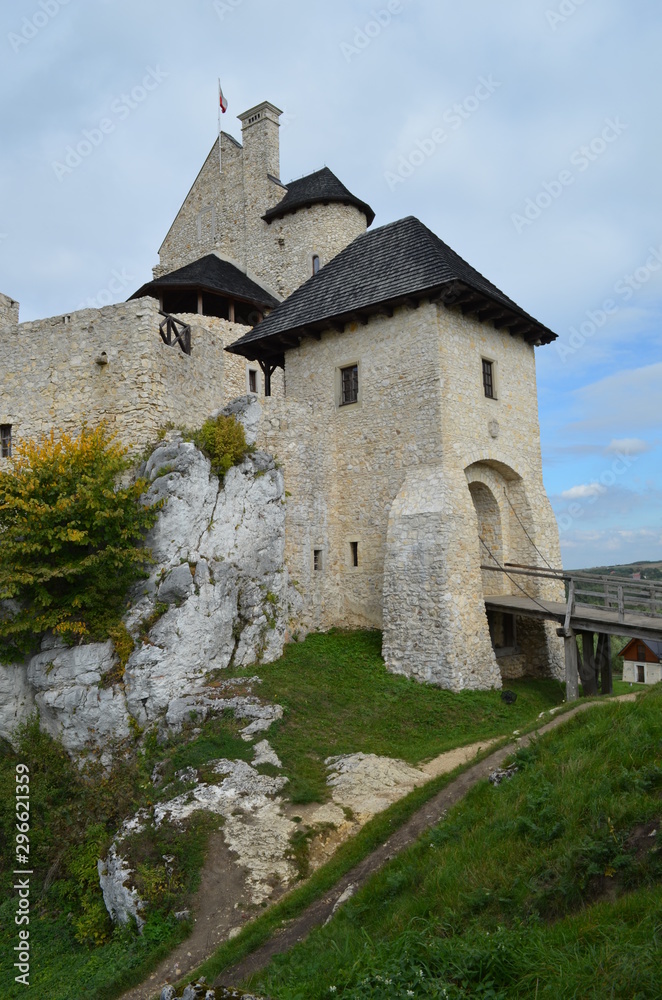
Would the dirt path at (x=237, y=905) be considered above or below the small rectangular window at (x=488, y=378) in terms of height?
below

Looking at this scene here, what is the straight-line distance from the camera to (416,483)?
48.1ft

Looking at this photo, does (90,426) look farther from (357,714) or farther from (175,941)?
(175,941)

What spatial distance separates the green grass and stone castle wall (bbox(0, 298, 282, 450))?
5517mm

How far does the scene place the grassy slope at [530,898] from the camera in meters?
4.06

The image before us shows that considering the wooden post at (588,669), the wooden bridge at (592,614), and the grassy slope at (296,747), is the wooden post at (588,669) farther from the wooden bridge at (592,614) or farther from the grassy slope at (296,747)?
the grassy slope at (296,747)

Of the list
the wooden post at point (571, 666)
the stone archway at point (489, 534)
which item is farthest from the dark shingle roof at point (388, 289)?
the wooden post at point (571, 666)

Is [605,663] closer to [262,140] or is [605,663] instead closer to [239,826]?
[239,826]

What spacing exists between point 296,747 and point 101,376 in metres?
8.18

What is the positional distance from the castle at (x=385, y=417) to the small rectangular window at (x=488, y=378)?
0.11ft

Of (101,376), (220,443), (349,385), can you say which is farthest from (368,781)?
(349,385)

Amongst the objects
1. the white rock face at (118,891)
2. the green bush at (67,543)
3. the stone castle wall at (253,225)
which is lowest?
the white rock face at (118,891)

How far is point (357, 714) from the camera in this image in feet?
39.6

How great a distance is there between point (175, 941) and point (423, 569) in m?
8.21

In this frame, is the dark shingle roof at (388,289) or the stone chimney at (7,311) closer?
the dark shingle roof at (388,289)
